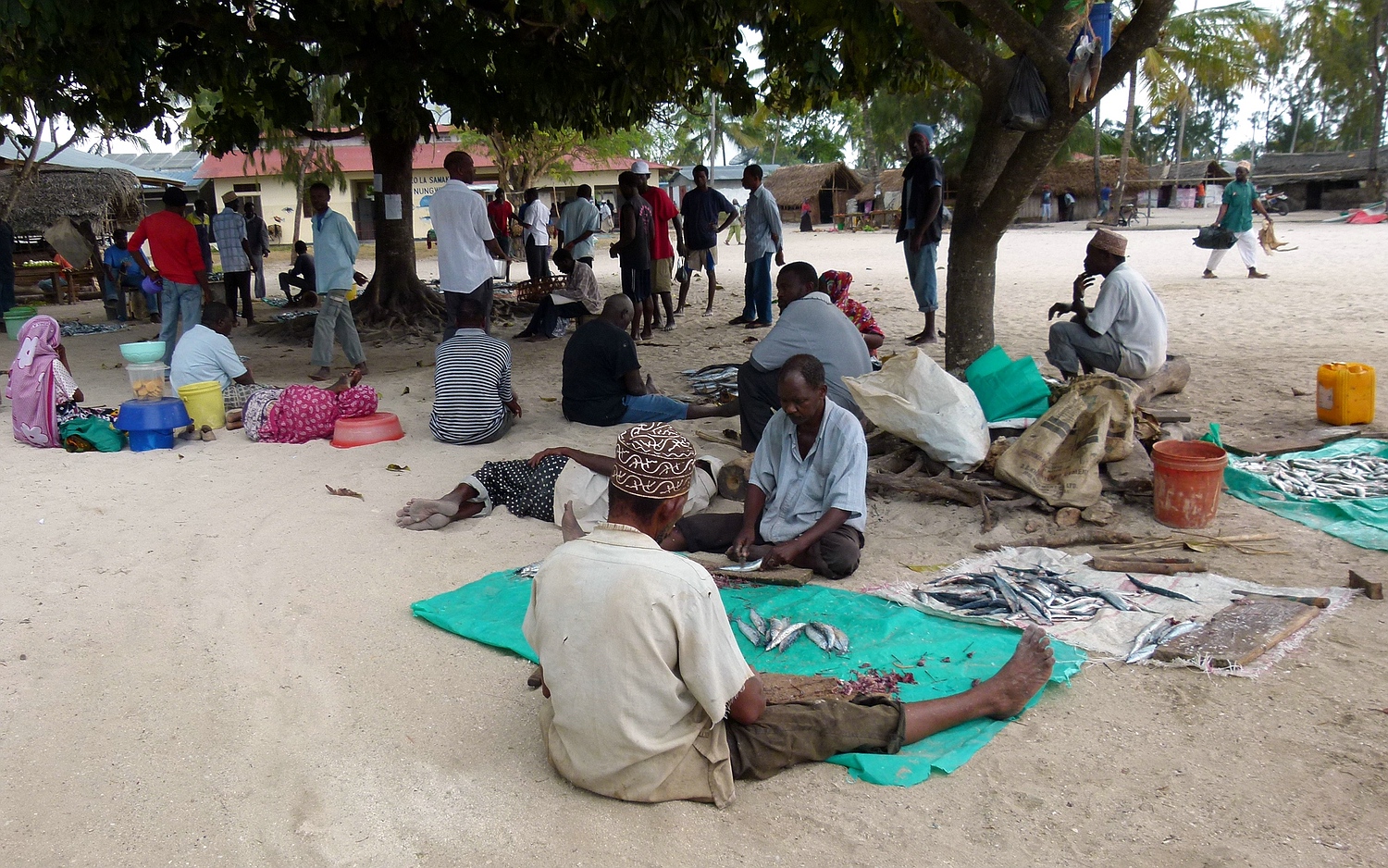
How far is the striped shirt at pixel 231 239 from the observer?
12.5 metres

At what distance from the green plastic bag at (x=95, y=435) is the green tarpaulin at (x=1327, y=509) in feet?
24.3

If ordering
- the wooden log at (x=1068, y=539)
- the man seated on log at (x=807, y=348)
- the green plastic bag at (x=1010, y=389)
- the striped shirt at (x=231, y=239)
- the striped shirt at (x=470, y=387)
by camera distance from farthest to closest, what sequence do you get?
the striped shirt at (x=231, y=239), the striped shirt at (x=470, y=387), the green plastic bag at (x=1010, y=389), the man seated on log at (x=807, y=348), the wooden log at (x=1068, y=539)

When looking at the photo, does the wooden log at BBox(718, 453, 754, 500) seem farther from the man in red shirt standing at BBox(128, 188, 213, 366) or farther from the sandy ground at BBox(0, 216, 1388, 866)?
the man in red shirt standing at BBox(128, 188, 213, 366)

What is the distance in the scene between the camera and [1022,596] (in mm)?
4129

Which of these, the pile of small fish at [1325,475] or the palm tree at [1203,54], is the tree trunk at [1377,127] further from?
the pile of small fish at [1325,475]

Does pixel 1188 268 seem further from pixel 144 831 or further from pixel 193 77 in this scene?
pixel 144 831

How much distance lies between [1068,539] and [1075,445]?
0.86 m

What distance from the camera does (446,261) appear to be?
890 centimetres

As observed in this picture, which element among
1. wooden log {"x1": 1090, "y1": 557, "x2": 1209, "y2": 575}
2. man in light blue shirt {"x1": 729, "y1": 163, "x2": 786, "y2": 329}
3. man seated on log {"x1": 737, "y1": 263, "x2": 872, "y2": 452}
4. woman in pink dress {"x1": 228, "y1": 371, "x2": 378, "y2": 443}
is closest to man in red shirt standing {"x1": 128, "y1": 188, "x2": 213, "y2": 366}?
woman in pink dress {"x1": 228, "y1": 371, "x2": 378, "y2": 443}

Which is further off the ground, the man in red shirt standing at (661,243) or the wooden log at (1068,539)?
the man in red shirt standing at (661,243)

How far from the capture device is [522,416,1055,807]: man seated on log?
255cm

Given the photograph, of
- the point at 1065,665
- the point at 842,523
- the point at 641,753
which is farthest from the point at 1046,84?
the point at 641,753

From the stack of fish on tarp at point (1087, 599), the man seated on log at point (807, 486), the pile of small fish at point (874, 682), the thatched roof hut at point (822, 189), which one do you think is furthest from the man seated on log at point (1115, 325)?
the thatched roof hut at point (822, 189)

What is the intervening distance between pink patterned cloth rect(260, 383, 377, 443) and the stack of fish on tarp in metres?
4.55
